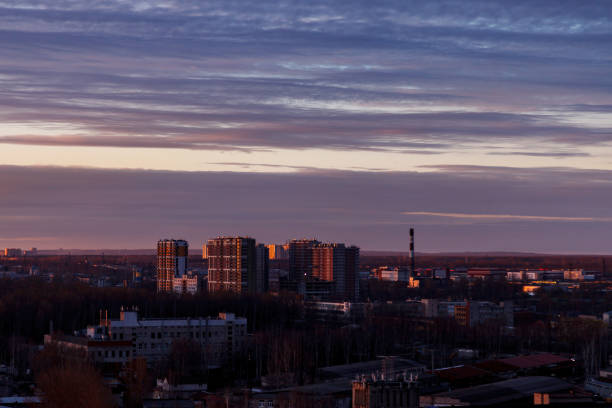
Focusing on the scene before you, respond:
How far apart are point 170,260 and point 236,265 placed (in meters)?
9.59

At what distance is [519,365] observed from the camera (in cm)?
2959

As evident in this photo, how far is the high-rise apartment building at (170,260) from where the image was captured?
2694 inches

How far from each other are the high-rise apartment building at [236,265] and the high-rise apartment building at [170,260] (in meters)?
5.79

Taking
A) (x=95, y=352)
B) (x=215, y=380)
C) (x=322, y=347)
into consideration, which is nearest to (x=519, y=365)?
(x=322, y=347)

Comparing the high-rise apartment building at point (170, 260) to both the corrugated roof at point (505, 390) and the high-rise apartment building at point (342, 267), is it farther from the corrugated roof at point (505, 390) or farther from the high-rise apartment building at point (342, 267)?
the corrugated roof at point (505, 390)

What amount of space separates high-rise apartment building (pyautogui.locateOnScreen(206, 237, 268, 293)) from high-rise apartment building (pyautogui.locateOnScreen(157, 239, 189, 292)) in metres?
5.79

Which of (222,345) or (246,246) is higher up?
(246,246)

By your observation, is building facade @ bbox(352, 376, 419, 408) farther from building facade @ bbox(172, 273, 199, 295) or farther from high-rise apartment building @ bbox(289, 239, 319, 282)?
high-rise apartment building @ bbox(289, 239, 319, 282)

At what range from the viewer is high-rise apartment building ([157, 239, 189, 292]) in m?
68.4

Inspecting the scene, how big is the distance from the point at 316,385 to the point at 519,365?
26.0 ft

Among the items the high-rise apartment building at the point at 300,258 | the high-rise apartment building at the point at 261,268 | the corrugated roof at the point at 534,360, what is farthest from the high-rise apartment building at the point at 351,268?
the corrugated roof at the point at 534,360

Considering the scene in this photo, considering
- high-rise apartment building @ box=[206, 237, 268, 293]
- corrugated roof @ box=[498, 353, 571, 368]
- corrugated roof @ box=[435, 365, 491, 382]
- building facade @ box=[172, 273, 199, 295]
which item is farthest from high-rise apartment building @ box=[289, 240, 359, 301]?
corrugated roof @ box=[435, 365, 491, 382]

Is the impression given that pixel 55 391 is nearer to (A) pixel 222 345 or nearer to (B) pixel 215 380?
(B) pixel 215 380

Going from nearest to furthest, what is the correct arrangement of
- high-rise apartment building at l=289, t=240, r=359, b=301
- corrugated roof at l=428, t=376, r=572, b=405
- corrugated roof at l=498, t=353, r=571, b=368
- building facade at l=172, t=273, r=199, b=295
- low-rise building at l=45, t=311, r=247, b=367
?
corrugated roof at l=428, t=376, r=572, b=405 → corrugated roof at l=498, t=353, r=571, b=368 → low-rise building at l=45, t=311, r=247, b=367 → building facade at l=172, t=273, r=199, b=295 → high-rise apartment building at l=289, t=240, r=359, b=301
